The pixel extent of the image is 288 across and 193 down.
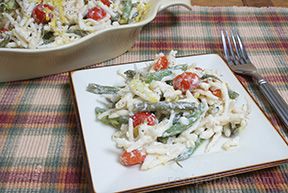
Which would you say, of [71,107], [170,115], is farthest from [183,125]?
[71,107]

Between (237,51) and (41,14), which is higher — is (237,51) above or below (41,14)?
below

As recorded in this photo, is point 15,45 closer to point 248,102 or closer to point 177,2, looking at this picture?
point 177,2

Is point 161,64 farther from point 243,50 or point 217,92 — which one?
point 243,50

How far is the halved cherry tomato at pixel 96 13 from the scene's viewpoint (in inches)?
46.3

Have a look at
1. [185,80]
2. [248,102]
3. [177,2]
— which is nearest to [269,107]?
[248,102]

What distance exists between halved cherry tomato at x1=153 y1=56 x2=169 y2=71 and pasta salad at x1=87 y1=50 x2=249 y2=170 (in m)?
0.03

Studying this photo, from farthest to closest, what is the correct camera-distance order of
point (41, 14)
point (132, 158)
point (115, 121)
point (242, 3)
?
1. point (242, 3)
2. point (41, 14)
3. point (115, 121)
4. point (132, 158)

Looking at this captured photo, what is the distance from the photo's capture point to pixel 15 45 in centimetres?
106

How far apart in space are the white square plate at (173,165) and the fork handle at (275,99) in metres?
0.10

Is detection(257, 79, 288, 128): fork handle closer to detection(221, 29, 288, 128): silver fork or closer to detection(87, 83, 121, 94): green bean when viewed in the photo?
detection(221, 29, 288, 128): silver fork

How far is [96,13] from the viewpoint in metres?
1.18

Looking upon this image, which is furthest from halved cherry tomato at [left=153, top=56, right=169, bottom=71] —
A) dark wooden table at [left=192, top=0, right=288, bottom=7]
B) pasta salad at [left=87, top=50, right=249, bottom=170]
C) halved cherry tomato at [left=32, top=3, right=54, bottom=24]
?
dark wooden table at [left=192, top=0, right=288, bottom=7]

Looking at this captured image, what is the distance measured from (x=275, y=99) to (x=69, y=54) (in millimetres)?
595

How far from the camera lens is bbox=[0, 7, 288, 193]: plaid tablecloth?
805mm
